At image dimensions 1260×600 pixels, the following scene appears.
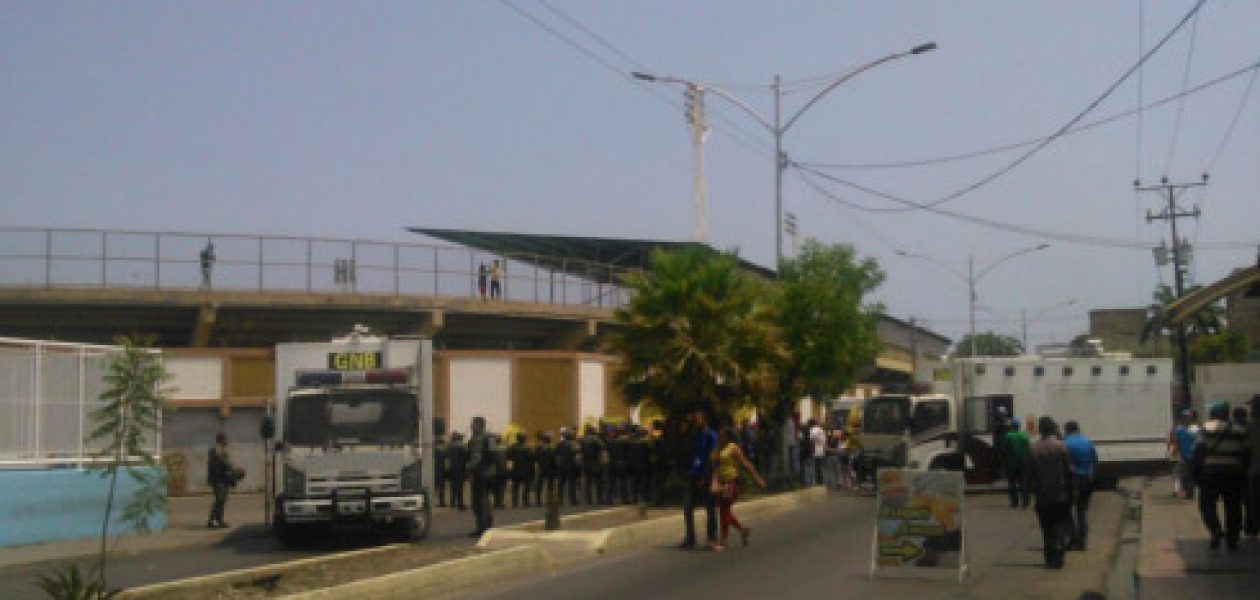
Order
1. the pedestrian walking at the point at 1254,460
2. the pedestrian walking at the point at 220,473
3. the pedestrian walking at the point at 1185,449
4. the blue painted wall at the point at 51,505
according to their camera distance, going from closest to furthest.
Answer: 1. the pedestrian walking at the point at 1254,460
2. the blue painted wall at the point at 51,505
3. the pedestrian walking at the point at 1185,449
4. the pedestrian walking at the point at 220,473

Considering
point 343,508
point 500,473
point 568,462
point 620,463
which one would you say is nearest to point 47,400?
point 343,508

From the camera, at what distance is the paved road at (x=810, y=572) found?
1419 centimetres

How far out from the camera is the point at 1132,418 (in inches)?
1227

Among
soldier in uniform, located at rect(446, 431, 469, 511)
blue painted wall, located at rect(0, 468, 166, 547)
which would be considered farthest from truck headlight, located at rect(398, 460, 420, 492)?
soldier in uniform, located at rect(446, 431, 469, 511)

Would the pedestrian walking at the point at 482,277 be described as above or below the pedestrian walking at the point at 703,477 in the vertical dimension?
above

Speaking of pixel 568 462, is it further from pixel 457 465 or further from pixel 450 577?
pixel 450 577

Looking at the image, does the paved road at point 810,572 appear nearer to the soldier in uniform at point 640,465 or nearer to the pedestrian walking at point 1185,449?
the pedestrian walking at point 1185,449

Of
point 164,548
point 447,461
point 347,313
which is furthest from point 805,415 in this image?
point 164,548

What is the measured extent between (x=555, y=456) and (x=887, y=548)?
13.2m

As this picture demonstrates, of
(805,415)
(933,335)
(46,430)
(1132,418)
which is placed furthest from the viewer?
(933,335)

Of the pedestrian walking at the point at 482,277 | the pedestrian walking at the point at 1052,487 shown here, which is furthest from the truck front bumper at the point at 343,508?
the pedestrian walking at the point at 482,277

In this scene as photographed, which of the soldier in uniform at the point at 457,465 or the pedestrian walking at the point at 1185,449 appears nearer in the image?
the pedestrian walking at the point at 1185,449

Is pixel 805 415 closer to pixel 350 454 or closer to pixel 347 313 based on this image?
pixel 347 313

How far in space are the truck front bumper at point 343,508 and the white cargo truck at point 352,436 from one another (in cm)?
1
